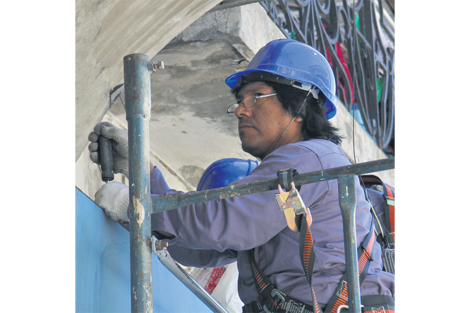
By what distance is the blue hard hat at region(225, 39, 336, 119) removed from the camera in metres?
3.12

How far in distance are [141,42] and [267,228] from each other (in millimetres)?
1346

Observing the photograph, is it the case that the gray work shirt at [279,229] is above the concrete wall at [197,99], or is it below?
below

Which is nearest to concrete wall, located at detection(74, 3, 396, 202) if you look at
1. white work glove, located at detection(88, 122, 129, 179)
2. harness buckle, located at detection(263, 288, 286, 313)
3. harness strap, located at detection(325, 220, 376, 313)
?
white work glove, located at detection(88, 122, 129, 179)

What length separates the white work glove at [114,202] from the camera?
90.3 inches

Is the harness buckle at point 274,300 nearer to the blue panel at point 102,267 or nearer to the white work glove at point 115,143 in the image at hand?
the blue panel at point 102,267

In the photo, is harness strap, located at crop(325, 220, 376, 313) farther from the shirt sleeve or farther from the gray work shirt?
the shirt sleeve

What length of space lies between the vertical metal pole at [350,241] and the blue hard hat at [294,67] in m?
1.35

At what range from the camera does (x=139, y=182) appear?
1995 millimetres

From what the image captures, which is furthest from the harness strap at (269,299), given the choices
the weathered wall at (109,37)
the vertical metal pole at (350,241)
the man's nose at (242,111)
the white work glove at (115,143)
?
the weathered wall at (109,37)
